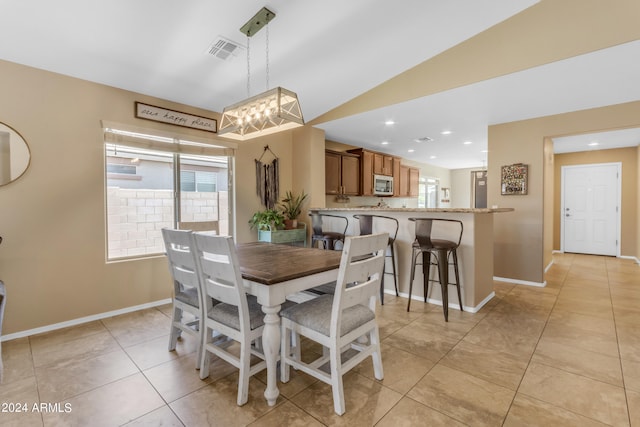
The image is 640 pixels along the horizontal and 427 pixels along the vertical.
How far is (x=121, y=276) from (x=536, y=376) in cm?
380

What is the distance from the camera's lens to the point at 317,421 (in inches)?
62.6

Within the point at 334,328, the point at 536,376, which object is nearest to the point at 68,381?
the point at 334,328

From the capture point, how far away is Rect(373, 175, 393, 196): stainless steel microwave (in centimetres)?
605

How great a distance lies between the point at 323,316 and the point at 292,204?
3.09 m

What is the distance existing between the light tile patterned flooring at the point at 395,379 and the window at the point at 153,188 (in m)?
0.89

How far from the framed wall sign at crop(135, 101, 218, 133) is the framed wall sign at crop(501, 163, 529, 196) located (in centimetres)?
416

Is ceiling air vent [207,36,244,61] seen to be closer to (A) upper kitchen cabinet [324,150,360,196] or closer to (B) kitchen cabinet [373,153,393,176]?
(A) upper kitchen cabinet [324,150,360,196]

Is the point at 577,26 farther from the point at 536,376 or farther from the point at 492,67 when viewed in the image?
the point at 536,376

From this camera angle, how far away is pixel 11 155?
255 cm

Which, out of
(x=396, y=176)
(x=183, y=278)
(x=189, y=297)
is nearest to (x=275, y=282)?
(x=183, y=278)

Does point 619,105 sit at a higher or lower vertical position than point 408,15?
lower

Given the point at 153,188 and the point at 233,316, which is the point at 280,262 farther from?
the point at 153,188

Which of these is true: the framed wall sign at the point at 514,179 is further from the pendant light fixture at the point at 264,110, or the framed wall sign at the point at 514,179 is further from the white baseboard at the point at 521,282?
the pendant light fixture at the point at 264,110

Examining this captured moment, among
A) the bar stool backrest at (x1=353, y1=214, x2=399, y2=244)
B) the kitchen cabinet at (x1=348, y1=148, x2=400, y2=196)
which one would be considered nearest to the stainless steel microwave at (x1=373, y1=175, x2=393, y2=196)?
the kitchen cabinet at (x1=348, y1=148, x2=400, y2=196)
